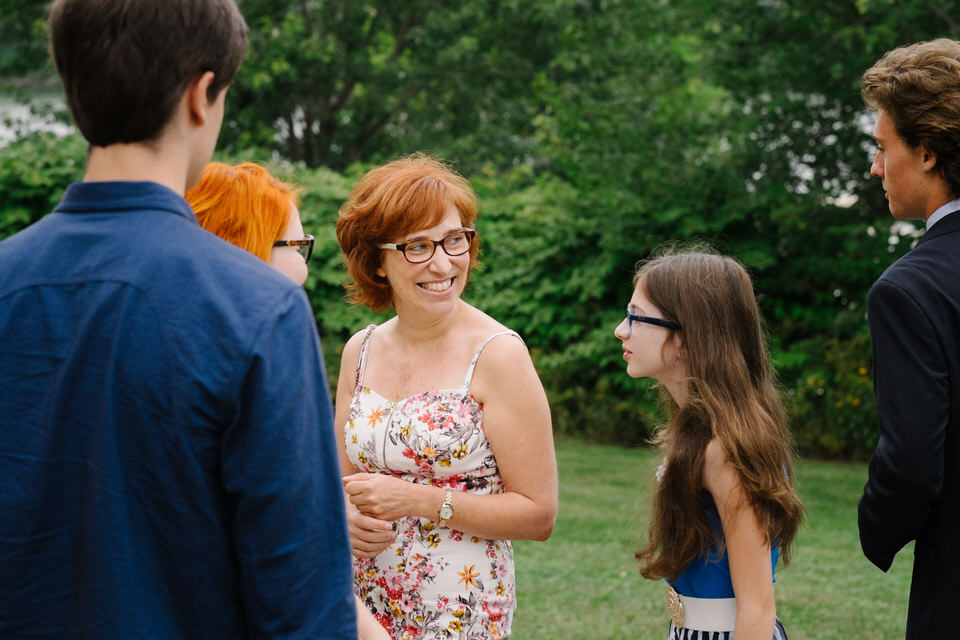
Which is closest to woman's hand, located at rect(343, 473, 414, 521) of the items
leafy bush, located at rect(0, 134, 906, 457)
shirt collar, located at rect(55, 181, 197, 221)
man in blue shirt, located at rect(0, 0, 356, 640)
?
man in blue shirt, located at rect(0, 0, 356, 640)

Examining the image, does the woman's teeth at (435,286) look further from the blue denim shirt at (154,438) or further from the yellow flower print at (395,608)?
the blue denim shirt at (154,438)

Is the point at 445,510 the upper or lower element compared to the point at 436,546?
upper

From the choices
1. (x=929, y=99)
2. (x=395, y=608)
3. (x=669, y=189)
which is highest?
(x=669, y=189)

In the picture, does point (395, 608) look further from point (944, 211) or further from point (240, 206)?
point (944, 211)

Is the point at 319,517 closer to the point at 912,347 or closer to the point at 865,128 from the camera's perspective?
the point at 912,347

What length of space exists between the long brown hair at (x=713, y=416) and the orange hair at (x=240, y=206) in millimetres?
1065

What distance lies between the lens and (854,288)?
34.8 ft

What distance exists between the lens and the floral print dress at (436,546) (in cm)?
260

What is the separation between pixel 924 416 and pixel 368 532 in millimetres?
1365

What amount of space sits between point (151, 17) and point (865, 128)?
1009 cm

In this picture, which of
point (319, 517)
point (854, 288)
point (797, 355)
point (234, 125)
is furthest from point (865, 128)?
point (234, 125)

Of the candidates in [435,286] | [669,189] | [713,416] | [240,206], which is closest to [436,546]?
[435,286]

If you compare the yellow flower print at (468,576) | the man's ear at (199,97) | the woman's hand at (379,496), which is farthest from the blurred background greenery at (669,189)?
the man's ear at (199,97)

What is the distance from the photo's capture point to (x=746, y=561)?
2410 mm
